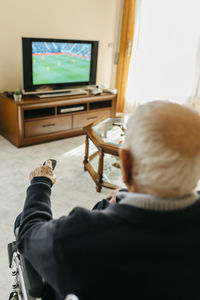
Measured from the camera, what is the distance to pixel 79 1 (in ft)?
13.3

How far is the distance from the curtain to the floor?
6.27 ft

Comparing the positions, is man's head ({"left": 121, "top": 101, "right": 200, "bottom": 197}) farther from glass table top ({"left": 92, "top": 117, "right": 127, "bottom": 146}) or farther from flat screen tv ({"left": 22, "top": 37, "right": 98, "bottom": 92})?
flat screen tv ({"left": 22, "top": 37, "right": 98, "bottom": 92})

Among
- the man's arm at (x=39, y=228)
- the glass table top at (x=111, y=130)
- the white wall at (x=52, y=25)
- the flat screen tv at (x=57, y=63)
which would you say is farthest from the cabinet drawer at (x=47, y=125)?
the man's arm at (x=39, y=228)

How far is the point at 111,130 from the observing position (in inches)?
114

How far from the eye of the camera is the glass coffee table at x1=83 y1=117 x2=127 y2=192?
2457 mm

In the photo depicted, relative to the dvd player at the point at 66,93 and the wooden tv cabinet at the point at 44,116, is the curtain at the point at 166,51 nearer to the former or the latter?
the wooden tv cabinet at the point at 44,116

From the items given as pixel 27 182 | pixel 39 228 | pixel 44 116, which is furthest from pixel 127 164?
pixel 44 116

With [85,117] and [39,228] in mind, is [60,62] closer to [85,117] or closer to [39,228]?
[85,117]

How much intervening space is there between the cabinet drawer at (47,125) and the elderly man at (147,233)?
2.86 metres

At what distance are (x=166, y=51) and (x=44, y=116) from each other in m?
2.33

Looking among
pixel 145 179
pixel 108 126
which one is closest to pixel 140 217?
pixel 145 179

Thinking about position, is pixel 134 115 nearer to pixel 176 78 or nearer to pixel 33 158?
pixel 33 158

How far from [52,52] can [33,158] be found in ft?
4.78

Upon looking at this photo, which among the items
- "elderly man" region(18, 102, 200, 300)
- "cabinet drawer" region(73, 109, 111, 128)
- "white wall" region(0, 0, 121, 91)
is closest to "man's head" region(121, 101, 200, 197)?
"elderly man" region(18, 102, 200, 300)
